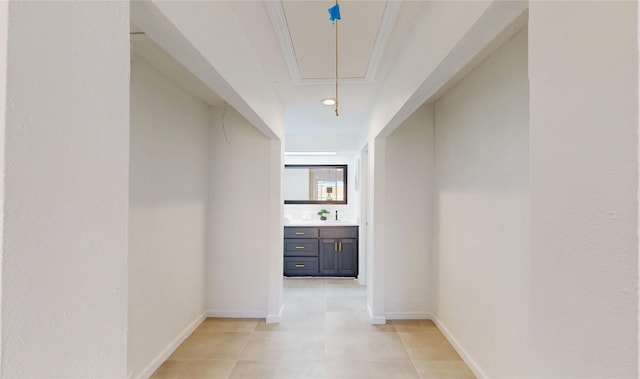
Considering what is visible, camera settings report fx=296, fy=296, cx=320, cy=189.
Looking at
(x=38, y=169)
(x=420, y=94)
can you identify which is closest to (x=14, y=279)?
(x=38, y=169)

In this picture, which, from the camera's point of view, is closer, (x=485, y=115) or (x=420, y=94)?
(x=420, y=94)

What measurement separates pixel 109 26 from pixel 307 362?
8.09 feet

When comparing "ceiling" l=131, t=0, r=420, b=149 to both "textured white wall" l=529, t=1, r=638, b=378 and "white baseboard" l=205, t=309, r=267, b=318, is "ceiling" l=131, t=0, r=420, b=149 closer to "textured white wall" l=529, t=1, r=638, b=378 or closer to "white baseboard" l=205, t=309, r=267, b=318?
"textured white wall" l=529, t=1, r=638, b=378

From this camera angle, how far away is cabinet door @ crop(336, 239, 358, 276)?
4770 millimetres

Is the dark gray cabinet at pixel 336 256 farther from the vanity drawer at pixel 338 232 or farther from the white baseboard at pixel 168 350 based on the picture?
the white baseboard at pixel 168 350

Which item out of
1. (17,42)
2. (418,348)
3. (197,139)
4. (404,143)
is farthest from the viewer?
(404,143)

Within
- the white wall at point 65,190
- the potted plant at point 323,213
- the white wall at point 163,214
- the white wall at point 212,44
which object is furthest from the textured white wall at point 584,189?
the potted plant at point 323,213

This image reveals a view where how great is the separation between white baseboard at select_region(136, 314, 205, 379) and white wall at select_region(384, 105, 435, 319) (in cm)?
199

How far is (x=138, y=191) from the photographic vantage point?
80.6 inches

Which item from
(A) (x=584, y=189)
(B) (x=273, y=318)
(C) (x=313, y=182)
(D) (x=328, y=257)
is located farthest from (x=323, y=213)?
(A) (x=584, y=189)

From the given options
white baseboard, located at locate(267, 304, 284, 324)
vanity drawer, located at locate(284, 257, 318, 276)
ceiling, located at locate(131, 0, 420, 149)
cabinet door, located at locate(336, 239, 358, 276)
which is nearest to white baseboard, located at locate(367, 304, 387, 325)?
white baseboard, located at locate(267, 304, 284, 324)

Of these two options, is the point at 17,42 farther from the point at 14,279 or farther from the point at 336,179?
the point at 336,179

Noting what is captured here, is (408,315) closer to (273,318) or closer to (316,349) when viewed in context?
(316,349)

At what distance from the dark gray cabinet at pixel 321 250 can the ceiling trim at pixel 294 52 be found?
108 inches
